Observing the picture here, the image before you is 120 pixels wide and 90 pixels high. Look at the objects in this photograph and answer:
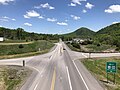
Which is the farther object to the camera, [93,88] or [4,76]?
[4,76]

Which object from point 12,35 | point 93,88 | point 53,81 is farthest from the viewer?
point 12,35

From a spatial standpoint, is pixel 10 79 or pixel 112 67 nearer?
pixel 112 67

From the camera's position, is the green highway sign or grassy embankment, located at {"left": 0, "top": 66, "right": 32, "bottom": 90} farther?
the green highway sign

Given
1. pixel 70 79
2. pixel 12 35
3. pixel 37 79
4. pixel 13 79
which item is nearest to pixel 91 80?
pixel 70 79

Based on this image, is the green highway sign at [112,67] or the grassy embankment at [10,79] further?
the green highway sign at [112,67]

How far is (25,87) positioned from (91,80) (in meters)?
9.73

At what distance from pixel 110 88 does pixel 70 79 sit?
6.42 m

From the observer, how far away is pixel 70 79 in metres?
29.7

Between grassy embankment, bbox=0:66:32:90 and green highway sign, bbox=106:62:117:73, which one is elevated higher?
green highway sign, bbox=106:62:117:73

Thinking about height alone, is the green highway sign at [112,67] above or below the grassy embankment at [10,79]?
above

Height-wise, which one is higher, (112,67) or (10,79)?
(112,67)

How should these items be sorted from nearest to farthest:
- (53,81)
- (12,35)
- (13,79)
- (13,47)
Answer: (53,81) → (13,79) → (13,47) → (12,35)

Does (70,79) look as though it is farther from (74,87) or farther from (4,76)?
(4,76)

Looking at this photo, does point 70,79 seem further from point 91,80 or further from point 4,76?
point 4,76
